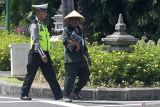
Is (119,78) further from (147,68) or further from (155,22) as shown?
(155,22)

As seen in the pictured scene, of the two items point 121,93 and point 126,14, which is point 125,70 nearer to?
point 121,93

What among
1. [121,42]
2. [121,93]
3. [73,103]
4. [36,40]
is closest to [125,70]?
[121,93]

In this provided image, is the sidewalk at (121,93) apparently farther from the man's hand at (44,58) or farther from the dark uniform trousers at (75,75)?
the man's hand at (44,58)

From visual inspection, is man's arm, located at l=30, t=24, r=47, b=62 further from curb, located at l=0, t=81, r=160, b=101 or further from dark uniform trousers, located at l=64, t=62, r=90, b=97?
curb, located at l=0, t=81, r=160, b=101

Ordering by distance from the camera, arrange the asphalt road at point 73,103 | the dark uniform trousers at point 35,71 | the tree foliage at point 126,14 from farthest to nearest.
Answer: the tree foliage at point 126,14
the dark uniform trousers at point 35,71
the asphalt road at point 73,103

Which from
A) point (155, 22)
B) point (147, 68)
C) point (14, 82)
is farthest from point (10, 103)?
point (155, 22)

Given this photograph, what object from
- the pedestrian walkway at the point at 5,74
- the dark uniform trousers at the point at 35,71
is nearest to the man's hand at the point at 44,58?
the dark uniform trousers at the point at 35,71

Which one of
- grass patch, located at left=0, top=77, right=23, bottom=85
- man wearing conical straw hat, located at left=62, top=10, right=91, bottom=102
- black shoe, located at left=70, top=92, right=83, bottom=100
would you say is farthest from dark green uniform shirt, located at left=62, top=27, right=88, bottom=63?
grass patch, located at left=0, top=77, right=23, bottom=85

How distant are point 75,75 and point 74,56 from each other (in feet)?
1.24

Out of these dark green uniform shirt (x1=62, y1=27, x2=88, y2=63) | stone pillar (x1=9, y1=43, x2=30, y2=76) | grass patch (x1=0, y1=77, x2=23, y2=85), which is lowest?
Answer: grass patch (x1=0, y1=77, x2=23, y2=85)

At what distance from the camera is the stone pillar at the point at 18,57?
14.5 metres

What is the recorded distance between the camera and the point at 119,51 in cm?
1315

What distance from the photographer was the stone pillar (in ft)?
47.7

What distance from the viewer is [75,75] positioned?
11250 millimetres
